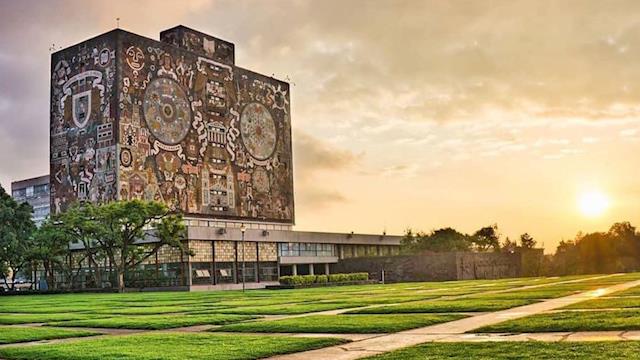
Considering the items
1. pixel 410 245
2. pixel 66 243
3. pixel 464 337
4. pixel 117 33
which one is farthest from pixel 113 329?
pixel 410 245

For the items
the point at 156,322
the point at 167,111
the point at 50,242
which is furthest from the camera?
the point at 167,111

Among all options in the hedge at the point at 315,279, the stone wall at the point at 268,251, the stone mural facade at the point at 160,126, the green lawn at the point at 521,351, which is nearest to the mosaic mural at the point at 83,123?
the stone mural facade at the point at 160,126

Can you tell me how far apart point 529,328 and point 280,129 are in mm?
87921

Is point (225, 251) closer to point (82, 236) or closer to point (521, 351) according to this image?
point (82, 236)

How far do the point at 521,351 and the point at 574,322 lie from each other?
488cm

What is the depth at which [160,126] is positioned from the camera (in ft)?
267

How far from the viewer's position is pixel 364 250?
104625mm

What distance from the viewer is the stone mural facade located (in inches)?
3081

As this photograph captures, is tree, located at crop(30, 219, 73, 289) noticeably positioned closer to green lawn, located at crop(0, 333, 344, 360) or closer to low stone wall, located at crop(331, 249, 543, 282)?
low stone wall, located at crop(331, 249, 543, 282)

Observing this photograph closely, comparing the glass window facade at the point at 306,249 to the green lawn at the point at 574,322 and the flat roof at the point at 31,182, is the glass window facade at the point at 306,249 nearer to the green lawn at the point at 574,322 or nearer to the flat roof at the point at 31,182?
the green lawn at the point at 574,322

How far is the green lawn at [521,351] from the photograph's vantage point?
11.4 m

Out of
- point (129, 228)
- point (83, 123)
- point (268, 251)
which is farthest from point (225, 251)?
point (83, 123)

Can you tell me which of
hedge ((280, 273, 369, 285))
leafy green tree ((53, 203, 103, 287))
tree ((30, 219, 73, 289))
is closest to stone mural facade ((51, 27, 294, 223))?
leafy green tree ((53, 203, 103, 287))

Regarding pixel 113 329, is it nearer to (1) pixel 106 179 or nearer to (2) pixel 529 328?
(2) pixel 529 328
